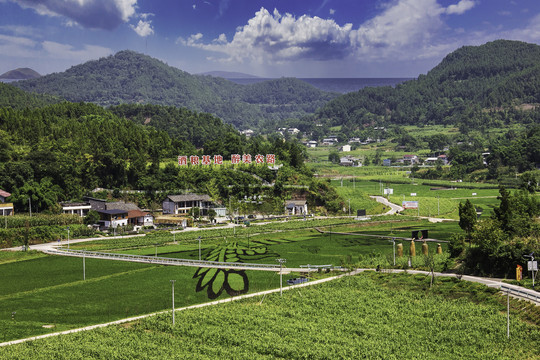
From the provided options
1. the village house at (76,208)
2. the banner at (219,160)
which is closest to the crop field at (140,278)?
the village house at (76,208)

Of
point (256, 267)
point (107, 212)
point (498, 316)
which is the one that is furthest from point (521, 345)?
point (107, 212)

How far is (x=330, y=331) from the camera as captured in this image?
3472 cm

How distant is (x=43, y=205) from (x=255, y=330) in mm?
52999

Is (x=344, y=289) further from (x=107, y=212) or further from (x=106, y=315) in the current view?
(x=107, y=212)

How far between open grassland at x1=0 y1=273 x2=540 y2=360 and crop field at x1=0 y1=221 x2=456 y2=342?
3610 millimetres

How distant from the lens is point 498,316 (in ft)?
117

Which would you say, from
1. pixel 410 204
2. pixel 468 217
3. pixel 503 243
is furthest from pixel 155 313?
pixel 410 204

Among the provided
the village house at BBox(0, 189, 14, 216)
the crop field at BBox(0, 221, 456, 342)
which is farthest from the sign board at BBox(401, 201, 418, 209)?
the village house at BBox(0, 189, 14, 216)

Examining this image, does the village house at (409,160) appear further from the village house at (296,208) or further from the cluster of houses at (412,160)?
the village house at (296,208)

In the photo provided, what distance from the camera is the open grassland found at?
31.5 metres

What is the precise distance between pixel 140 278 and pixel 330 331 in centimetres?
2096

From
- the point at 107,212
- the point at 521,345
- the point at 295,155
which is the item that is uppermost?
the point at 295,155

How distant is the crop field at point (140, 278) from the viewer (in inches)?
1537

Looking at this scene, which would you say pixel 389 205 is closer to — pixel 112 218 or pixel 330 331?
pixel 112 218
